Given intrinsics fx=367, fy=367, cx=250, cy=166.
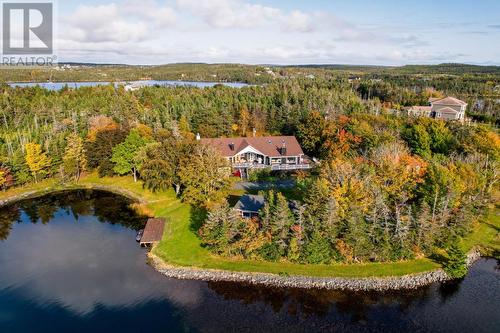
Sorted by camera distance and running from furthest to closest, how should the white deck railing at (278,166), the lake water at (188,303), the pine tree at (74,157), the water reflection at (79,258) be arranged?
1. the pine tree at (74,157)
2. the white deck railing at (278,166)
3. the water reflection at (79,258)
4. the lake water at (188,303)

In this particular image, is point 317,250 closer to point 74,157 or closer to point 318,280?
point 318,280

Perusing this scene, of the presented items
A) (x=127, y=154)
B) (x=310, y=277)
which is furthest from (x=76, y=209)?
(x=310, y=277)

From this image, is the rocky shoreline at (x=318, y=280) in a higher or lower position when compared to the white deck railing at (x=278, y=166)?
lower

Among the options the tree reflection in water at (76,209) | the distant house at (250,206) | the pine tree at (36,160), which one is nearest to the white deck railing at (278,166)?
the distant house at (250,206)

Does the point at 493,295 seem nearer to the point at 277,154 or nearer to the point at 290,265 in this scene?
the point at 290,265

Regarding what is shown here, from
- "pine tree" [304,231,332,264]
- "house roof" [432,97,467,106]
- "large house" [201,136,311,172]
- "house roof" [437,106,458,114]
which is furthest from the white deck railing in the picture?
"house roof" [432,97,467,106]

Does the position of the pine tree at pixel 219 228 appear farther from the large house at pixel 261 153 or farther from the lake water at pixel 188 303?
the large house at pixel 261 153
